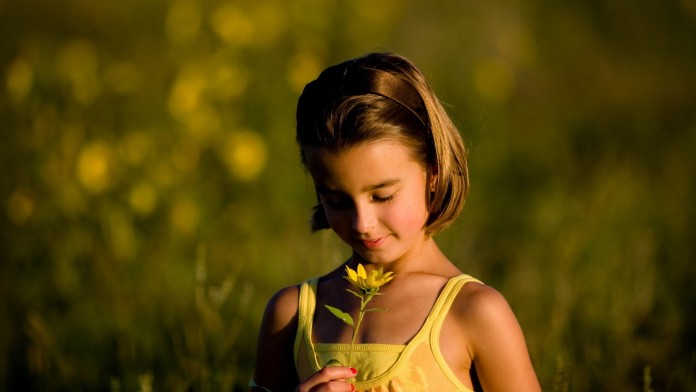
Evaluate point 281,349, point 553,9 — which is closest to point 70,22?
point 553,9

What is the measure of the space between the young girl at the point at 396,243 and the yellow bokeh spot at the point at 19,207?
2.30 metres

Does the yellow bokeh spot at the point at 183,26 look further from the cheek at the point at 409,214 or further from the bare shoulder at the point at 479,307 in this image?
the bare shoulder at the point at 479,307

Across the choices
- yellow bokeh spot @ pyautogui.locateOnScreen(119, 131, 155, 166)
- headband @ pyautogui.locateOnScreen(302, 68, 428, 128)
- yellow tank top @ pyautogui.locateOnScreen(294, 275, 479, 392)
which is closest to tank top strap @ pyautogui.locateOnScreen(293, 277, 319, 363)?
yellow tank top @ pyautogui.locateOnScreen(294, 275, 479, 392)

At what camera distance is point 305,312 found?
7.02 ft

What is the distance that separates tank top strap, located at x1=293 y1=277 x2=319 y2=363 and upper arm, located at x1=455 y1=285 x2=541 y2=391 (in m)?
0.36

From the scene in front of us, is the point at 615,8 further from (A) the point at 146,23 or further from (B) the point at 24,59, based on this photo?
(B) the point at 24,59

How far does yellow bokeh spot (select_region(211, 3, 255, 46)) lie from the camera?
5.39 meters

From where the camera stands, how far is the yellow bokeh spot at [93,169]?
424cm

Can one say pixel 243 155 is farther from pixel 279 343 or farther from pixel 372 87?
pixel 372 87

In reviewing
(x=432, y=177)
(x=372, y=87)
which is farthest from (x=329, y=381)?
(x=372, y=87)

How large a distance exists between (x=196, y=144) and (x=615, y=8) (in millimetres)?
4922

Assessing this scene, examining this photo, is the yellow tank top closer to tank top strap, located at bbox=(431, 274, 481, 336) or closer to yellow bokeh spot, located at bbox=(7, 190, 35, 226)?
tank top strap, located at bbox=(431, 274, 481, 336)

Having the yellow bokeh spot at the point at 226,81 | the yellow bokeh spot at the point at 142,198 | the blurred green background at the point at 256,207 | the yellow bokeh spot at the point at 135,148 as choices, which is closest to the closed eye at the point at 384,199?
the blurred green background at the point at 256,207

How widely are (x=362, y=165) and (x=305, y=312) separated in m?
0.41
